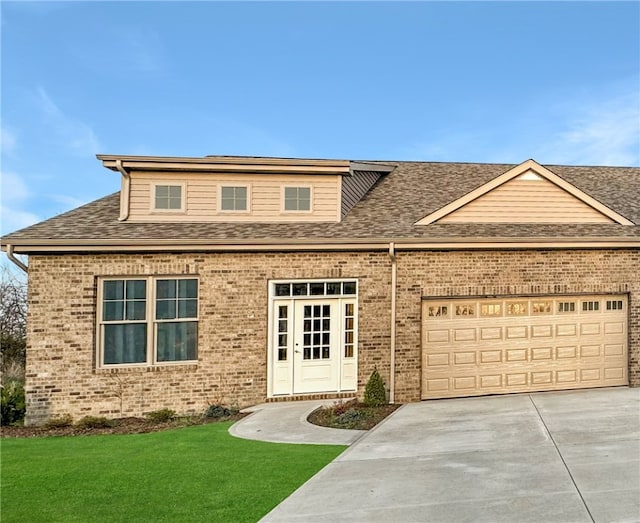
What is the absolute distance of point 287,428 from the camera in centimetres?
831

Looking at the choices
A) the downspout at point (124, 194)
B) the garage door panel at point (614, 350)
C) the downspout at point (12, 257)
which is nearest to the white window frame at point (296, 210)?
the downspout at point (124, 194)

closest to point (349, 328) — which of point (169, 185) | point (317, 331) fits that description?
point (317, 331)

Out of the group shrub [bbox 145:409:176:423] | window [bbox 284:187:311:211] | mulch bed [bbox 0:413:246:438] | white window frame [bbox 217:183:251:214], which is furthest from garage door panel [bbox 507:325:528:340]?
shrub [bbox 145:409:176:423]

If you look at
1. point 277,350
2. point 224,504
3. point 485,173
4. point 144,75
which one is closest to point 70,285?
point 277,350

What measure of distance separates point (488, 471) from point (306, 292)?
17.9ft

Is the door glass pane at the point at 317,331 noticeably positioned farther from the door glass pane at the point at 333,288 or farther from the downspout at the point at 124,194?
the downspout at the point at 124,194

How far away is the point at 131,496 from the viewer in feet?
18.0

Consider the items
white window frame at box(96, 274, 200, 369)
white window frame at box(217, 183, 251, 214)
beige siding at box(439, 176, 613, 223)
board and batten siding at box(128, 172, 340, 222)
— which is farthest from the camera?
beige siding at box(439, 176, 613, 223)

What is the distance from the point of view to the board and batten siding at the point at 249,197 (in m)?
10.8

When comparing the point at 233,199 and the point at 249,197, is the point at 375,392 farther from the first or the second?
the point at 233,199

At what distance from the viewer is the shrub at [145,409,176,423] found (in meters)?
9.43

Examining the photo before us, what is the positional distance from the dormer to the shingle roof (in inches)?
13.5

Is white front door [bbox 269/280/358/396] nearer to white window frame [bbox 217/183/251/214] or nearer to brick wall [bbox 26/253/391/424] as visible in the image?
brick wall [bbox 26/253/391/424]

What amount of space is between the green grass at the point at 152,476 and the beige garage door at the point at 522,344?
426cm
